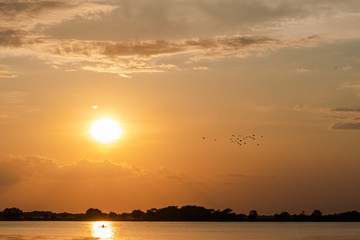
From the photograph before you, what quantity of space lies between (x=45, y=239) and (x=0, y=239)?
17.4 meters

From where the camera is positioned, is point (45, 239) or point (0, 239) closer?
point (0, 239)

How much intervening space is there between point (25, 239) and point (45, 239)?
433 inches

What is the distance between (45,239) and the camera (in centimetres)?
19988

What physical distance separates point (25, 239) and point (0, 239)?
7421 mm

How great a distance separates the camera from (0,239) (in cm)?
18612
